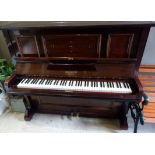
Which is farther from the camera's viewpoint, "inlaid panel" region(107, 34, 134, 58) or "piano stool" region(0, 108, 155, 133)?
"piano stool" region(0, 108, 155, 133)

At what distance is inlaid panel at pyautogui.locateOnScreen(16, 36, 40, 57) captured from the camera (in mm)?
1408

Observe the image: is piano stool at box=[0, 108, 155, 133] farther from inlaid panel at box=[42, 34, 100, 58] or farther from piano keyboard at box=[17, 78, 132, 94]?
inlaid panel at box=[42, 34, 100, 58]

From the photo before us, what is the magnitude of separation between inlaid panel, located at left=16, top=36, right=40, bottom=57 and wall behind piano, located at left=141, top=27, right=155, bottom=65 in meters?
1.25

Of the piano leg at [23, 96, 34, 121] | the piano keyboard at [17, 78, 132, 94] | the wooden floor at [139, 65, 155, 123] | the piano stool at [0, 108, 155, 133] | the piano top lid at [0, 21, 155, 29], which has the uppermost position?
the piano top lid at [0, 21, 155, 29]

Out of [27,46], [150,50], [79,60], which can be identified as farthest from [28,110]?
[150,50]

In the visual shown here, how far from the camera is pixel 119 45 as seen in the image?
4.37ft

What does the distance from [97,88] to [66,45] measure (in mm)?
531

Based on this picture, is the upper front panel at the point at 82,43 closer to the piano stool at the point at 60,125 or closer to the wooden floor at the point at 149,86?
the wooden floor at the point at 149,86

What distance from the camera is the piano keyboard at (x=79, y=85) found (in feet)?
4.29

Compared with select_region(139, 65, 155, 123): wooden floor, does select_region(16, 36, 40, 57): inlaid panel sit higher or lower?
higher

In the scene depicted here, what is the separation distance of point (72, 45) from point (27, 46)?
1.57 ft

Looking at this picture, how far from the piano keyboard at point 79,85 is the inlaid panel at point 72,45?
0.28 metres

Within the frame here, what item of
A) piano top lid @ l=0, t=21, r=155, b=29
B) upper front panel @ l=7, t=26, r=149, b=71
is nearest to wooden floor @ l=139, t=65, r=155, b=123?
upper front panel @ l=7, t=26, r=149, b=71
